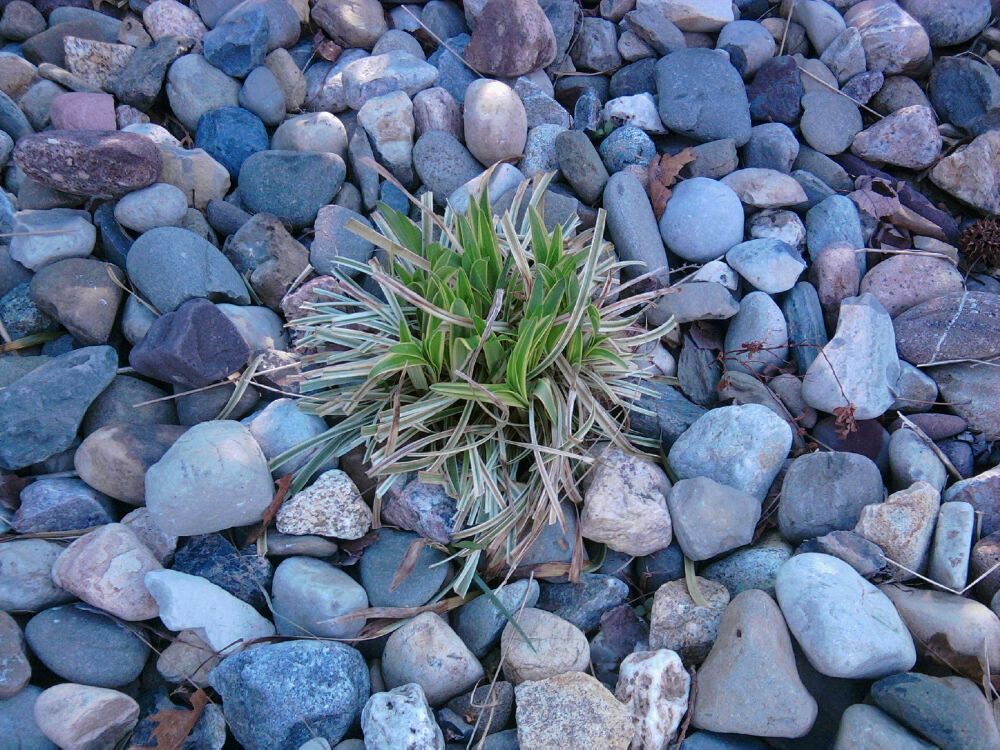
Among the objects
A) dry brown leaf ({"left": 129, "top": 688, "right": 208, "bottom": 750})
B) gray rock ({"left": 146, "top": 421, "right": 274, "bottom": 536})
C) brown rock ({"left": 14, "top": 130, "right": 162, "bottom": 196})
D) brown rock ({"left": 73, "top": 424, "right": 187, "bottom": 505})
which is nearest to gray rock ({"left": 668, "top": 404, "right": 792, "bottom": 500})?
gray rock ({"left": 146, "top": 421, "right": 274, "bottom": 536})

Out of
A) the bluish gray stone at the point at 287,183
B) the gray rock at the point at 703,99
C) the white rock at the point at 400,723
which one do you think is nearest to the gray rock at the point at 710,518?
the white rock at the point at 400,723

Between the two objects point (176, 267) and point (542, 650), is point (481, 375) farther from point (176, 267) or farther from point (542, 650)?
point (176, 267)

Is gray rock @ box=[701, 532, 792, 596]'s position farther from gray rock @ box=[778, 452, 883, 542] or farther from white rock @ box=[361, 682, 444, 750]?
white rock @ box=[361, 682, 444, 750]

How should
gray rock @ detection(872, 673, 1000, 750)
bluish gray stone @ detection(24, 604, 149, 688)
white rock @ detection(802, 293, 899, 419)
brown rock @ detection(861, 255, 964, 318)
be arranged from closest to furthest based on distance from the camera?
gray rock @ detection(872, 673, 1000, 750)
bluish gray stone @ detection(24, 604, 149, 688)
white rock @ detection(802, 293, 899, 419)
brown rock @ detection(861, 255, 964, 318)

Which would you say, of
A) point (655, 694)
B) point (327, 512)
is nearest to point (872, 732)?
point (655, 694)

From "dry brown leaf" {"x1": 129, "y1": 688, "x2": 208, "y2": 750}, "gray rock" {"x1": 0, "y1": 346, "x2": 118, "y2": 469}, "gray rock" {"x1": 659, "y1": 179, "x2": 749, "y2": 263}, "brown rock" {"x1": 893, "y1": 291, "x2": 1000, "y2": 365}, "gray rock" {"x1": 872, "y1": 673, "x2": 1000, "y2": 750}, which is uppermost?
"gray rock" {"x1": 659, "y1": 179, "x2": 749, "y2": 263}

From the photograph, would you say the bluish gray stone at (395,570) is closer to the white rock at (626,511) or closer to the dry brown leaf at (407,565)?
the dry brown leaf at (407,565)

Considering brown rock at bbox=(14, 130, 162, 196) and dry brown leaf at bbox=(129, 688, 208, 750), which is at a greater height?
brown rock at bbox=(14, 130, 162, 196)
